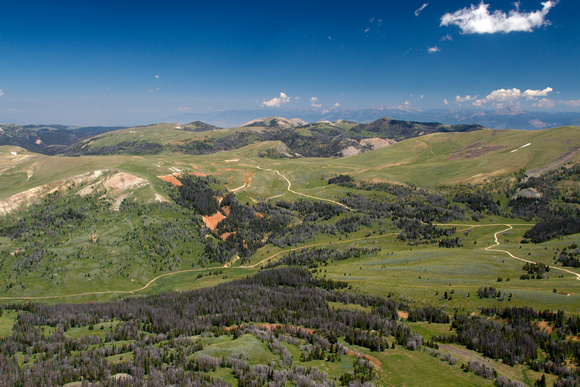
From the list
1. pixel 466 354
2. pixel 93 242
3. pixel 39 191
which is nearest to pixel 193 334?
pixel 466 354

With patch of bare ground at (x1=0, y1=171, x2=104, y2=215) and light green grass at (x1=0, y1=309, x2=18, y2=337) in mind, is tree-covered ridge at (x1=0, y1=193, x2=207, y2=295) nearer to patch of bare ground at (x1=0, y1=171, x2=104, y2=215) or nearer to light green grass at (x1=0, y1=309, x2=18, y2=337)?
patch of bare ground at (x1=0, y1=171, x2=104, y2=215)

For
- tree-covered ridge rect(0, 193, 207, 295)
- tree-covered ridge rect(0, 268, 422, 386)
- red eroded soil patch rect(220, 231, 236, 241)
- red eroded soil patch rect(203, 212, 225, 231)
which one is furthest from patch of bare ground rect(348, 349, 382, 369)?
red eroded soil patch rect(203, 212, 225, 231)

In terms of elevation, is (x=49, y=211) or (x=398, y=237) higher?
(x=49, y=211)

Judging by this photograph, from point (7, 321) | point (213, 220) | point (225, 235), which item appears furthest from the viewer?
point (213, 220)

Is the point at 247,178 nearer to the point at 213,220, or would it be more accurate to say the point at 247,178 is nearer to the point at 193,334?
the point at 213,220

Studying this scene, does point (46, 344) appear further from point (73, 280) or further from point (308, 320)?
point (73, 280)

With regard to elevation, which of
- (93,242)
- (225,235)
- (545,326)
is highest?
(545,326)

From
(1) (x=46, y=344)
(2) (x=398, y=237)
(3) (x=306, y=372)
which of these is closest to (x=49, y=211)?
(1) (x=46, y=344)
